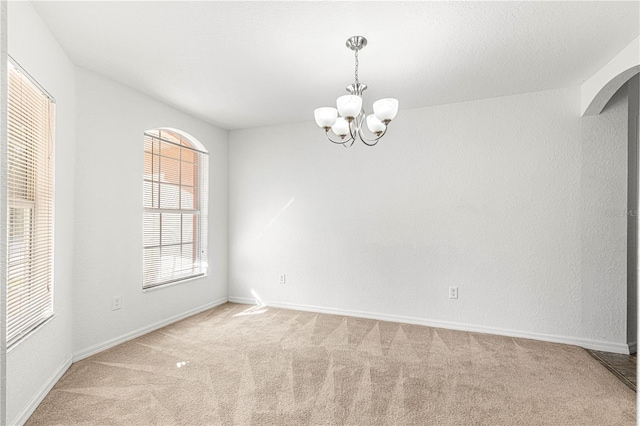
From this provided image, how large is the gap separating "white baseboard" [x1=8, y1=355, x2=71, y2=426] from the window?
0.99 m

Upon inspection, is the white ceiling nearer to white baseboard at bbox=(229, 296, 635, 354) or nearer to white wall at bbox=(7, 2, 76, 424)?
white wall at bbox=(7, 2, 76, 424)

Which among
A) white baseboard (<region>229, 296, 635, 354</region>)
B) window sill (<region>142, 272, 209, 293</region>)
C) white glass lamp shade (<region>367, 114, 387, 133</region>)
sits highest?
white glass lamp shade (<region>367, 114, 387, 133</region>)

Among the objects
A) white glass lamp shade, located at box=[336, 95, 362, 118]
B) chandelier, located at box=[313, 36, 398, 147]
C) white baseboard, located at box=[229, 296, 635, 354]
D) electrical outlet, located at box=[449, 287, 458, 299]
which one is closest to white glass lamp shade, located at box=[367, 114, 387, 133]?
chandelier, located at box=[313, 36, 398, 147]

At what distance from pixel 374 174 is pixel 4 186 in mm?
3349

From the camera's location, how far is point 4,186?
757mm

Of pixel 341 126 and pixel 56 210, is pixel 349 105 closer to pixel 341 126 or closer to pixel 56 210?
pixel 341 126

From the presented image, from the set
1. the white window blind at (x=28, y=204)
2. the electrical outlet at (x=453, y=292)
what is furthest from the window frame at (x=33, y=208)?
the electrical outlet at (x=453, y=292)

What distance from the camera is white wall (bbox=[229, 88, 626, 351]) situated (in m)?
2.99

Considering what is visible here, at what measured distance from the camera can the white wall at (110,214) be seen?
2656mm

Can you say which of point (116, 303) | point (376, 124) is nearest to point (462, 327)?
point (376, 124)

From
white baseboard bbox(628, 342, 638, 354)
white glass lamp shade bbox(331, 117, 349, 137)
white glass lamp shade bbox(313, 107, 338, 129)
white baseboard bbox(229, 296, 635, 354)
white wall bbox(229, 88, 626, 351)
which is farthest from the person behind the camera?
white wall bbox(229, 88, 626, 351)

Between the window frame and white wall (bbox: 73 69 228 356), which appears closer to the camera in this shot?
the window frame

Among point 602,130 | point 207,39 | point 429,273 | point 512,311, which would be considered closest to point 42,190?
point 207,39

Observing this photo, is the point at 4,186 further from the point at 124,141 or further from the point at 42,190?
the point at 124,141
